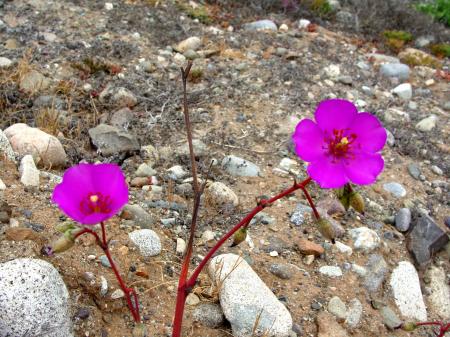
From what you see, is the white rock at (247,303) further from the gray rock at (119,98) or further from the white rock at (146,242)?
the gray rock at (119,98)

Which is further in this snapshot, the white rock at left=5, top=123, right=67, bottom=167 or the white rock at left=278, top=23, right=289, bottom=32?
the white rock at left=278, top=23, right=289, bottom=32

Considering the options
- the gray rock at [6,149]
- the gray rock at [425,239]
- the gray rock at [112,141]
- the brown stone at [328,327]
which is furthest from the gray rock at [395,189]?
the gray rock at [6,149]

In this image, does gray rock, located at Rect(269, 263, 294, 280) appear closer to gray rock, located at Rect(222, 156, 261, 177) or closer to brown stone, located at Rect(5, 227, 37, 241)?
gray rock, located at Rect(222, 156, 261, 177)

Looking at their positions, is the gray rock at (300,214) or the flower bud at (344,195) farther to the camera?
the gray rock at (300,214)

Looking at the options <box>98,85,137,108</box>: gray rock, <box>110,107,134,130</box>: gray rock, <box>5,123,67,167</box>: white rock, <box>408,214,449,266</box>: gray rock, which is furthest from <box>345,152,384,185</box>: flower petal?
<box>98,85,137,108</box>: gray rock

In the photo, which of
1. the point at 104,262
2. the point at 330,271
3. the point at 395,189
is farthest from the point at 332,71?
the point at 104,262
